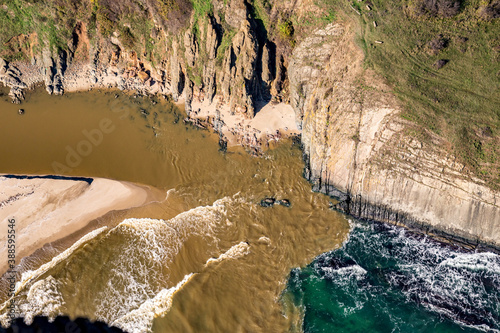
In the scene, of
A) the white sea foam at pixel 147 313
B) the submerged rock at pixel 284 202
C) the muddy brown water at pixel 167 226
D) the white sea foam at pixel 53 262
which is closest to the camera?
the white sea foam at pixel 147 313

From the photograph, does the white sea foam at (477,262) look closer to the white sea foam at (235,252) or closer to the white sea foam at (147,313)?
the white sea foam at (235,252)

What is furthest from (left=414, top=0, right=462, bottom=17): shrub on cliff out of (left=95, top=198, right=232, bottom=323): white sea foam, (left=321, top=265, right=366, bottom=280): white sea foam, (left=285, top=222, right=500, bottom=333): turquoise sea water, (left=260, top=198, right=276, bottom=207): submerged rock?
(left=95, top=198, right=232, bottom=323): white sea foam

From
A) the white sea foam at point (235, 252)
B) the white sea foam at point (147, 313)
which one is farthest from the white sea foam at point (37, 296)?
the white sea foam at point (235, 252)

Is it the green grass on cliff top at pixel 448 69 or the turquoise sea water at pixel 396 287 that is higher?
the green grass on cliff top at pixel 448 69

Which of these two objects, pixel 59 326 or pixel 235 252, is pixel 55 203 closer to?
pixel 59 326

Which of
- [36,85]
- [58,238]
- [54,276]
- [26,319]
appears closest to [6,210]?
[58,238]

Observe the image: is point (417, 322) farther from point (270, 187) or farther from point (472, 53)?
point (472, 53)

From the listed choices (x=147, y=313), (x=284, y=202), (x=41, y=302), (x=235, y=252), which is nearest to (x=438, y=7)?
(x=284, y=202)
